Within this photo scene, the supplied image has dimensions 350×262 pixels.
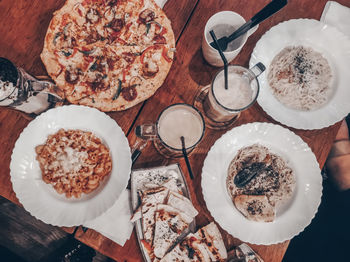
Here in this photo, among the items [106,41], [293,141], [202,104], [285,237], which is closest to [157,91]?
[202,104]

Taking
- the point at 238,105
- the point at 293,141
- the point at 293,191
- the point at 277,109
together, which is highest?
the point at 238,105

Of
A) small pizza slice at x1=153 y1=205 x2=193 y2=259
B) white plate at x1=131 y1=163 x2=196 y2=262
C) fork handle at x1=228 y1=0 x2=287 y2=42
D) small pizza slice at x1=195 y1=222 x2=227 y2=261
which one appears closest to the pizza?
white plate at x1=131 y1=163 x2=196 y2=262

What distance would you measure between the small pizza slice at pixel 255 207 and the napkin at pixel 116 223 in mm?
655

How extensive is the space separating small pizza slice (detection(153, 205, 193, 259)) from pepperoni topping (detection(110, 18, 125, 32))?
3.80 feet

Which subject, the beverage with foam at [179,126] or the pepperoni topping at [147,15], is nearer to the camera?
the beverage with foam at [179,126]

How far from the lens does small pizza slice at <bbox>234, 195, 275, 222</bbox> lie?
155 cm

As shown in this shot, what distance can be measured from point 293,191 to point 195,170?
60cm

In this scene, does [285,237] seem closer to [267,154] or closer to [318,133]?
[267,154]

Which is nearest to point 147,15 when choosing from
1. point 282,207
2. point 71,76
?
point 71,76

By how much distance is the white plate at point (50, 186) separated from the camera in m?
1.47

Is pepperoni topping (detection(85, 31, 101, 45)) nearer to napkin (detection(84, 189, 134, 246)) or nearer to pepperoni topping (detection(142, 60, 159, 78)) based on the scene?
pepperoni topping (detection(142, 60, 159, 78))

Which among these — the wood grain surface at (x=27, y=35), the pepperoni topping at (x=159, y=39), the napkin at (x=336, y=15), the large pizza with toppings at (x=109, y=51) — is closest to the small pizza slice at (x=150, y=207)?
the wood grain surface at (x=27, y=35)

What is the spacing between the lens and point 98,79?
1686 millimetres

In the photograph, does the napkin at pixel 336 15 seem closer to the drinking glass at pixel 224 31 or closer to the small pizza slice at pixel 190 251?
the drinking glass at pixel 224 31
